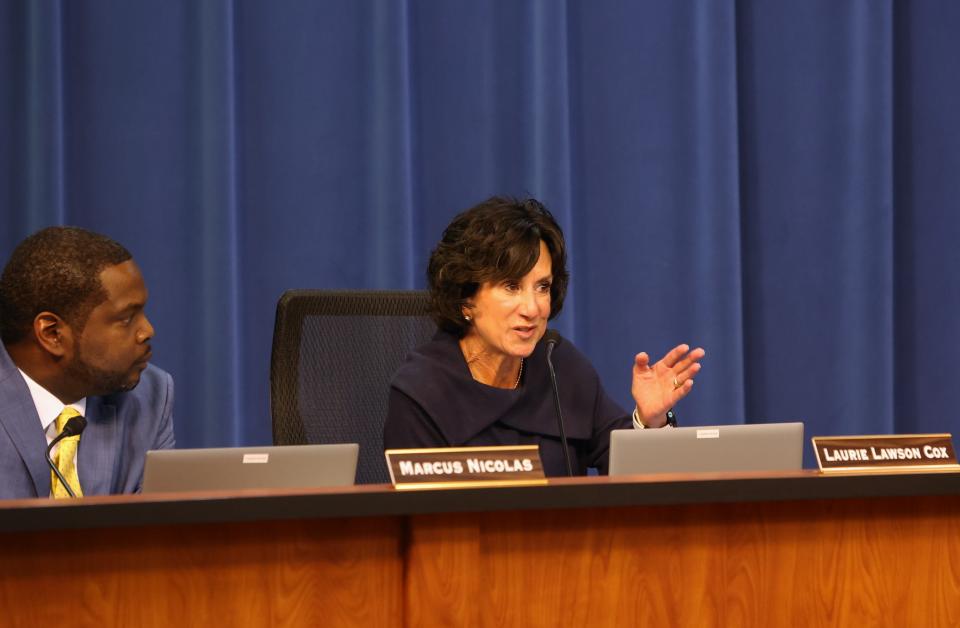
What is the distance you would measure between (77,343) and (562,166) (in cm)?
165

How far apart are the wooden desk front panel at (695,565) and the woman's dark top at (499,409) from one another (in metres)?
0.81

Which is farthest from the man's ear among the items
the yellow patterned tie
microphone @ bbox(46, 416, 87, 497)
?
microphone @ bbox(46, 416, 87, 497)

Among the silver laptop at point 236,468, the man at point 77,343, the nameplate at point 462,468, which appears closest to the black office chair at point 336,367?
the man at point 77,343

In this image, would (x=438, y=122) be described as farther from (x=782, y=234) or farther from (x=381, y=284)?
(x=782, y=234)

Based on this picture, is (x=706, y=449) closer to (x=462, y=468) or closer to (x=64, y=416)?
(x=462, y=468)

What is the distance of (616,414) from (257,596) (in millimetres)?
1247

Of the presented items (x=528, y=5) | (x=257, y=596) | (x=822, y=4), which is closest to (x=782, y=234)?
(x=822, y=4)

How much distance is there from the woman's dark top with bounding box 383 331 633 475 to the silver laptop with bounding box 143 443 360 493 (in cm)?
66

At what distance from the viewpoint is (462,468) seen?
46.6 inches

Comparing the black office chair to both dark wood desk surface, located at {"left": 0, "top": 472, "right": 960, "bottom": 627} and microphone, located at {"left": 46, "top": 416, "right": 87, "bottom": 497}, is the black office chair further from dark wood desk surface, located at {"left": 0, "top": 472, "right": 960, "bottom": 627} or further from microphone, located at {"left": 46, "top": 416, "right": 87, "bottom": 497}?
dark wood desk surface, located at {"left": 0, "top": 472, "right": 960, "bottom": 627}

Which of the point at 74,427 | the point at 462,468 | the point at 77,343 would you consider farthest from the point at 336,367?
the point at 462,468

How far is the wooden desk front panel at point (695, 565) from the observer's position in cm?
113

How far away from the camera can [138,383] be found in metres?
1.92

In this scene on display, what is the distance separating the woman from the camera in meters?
2.00
